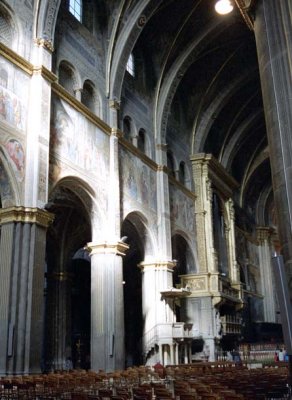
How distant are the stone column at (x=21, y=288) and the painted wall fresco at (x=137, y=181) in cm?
693

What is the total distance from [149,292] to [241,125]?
17.5 meters

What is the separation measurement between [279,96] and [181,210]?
762 inches

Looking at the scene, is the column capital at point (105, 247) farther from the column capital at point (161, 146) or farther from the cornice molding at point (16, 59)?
the column capital at point (161, 146)

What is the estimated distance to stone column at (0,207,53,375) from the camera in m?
13.2

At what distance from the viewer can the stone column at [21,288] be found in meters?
13.2

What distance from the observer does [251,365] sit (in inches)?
950

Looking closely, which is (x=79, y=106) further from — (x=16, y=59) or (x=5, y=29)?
(x=5, y=29)

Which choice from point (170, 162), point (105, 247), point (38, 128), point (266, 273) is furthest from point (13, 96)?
point (266, 273)

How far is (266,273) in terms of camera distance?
42562 millimetres

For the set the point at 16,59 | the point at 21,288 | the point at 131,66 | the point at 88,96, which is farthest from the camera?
the point at 131,66

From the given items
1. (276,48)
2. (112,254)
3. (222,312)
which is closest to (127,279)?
(222,312)

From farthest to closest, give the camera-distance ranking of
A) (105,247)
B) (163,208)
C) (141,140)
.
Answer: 1. (141,140)
2. (163,208)
3. (105,247)

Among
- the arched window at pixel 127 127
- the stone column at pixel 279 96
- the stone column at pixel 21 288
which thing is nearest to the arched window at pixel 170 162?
the arched window at pixel 127 127

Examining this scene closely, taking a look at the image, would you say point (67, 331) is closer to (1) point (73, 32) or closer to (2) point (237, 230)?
(1) point (73, 32)
